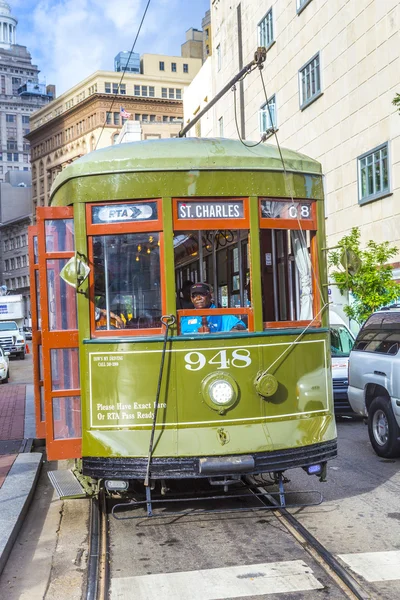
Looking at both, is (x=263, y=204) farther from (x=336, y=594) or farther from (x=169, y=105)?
(x=169, y=105)

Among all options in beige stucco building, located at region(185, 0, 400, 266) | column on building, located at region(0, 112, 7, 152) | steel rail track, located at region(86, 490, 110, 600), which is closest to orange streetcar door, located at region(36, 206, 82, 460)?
steel rail track, located at region(86, 490, 110, 600)

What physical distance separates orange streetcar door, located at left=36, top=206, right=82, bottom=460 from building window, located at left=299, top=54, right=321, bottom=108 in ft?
65.8

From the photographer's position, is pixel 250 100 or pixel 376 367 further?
pixel 250 100

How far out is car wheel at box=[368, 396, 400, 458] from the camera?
9766 millimetres

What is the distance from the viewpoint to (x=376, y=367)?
10188 millimetres

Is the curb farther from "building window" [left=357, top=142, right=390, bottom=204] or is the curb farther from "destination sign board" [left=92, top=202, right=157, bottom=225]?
"building window" [left=357, top=142, right=390, bottom=204]

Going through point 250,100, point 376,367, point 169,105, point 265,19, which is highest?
point 169,105

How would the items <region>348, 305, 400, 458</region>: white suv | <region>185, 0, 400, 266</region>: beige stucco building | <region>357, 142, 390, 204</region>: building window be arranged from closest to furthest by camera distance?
<region>348, 305, 400, 458</region>: white suv → <region>185, 0, 400, 266</region>: beige stucco building → <region>357, 142, 390, 204</region>: building window

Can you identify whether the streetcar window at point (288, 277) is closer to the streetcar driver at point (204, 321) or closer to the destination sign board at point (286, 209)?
the destination sign board at point (286, 209)

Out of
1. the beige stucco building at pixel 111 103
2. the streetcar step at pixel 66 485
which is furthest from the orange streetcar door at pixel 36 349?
the beige stucco building at pixel 111 103

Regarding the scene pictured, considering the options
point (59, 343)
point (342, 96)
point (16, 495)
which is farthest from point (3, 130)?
point (59, 343)

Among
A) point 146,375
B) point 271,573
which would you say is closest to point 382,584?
point 271,573

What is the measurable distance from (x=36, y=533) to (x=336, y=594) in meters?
3.08

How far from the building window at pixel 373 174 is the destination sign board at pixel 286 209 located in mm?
14151
